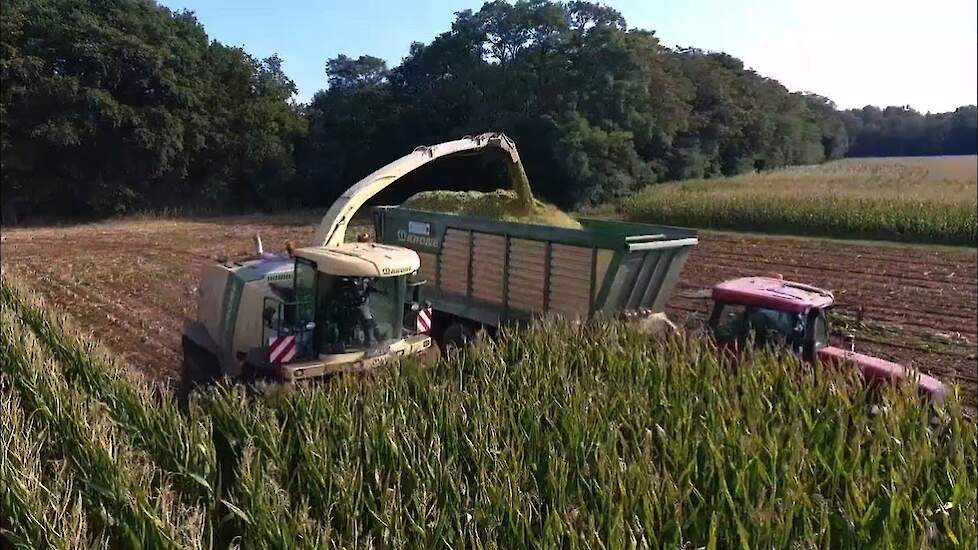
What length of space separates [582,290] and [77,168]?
17.0m

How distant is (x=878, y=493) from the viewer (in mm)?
4801

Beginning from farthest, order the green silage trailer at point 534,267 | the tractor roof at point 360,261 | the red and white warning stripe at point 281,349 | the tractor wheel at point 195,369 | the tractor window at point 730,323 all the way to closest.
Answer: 1. the green silage trailer at point 534,267
2. the tractor wheel at point 195,369
3. the tractor window at point 730,323
4. the red and white warning stripe at point 281,349
5. the tractor roof at point 360,261

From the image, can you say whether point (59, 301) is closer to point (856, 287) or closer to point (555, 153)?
point (555, 153)

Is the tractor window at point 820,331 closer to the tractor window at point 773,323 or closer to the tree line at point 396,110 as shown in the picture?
the tractor window at point 773,323

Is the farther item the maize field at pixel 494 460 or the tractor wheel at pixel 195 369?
the tractor wheel at pixel 195 369

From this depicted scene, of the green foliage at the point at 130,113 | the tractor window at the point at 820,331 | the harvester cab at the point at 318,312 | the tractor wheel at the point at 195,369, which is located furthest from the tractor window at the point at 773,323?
the tractor wheel at the point at 195,369

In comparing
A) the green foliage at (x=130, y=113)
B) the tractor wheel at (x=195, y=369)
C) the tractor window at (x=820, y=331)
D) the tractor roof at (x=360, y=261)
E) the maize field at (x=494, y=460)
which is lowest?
the tractor wheel at (x=195, y=369)

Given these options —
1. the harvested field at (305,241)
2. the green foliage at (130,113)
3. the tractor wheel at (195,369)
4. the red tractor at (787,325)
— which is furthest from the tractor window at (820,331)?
the tractor wheel at (195,369)

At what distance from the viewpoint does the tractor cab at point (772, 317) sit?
7.39 meters

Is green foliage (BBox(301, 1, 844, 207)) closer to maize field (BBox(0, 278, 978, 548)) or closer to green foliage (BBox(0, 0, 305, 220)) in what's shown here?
green foliage (BBox(0, 0, 305, 220))

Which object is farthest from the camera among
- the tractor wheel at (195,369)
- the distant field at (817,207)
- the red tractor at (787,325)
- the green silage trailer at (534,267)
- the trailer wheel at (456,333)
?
the distant field at (817,207)

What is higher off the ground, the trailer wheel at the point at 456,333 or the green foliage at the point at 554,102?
the green foliage at the point at 554,102

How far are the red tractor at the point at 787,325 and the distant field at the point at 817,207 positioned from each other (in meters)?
11.6

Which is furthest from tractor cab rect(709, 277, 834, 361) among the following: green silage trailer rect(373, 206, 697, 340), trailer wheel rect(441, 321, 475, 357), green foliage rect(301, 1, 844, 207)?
trailer wheel rect(441, 321, 475, 357)
